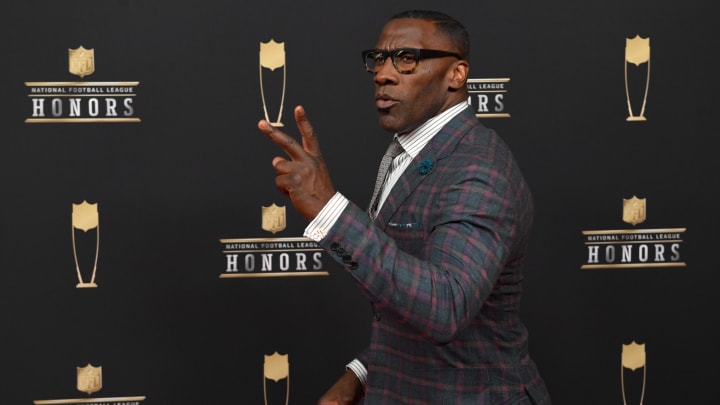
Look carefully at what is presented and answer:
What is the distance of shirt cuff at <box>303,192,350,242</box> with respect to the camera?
1.36 meters

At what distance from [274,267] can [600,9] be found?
1.44m

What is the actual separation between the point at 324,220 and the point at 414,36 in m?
0.59

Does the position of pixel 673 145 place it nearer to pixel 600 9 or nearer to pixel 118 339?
pixel 600 9

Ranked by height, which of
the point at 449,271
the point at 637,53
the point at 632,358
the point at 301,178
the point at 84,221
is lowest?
the point at 632,358

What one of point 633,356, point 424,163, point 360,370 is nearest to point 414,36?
point 424,163

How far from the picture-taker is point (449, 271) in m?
1.39

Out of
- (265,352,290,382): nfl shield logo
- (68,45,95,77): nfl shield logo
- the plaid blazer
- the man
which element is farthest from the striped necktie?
(68,45,95,77): nfl shield logo

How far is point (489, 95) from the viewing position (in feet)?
9.56

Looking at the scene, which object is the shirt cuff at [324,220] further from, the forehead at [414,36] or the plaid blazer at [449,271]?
the forehead at [414,36]

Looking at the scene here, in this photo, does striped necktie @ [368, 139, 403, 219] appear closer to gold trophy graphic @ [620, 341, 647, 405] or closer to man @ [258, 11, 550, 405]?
man @ [258, 11, 550, 405]

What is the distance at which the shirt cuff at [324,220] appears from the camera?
1.36 m

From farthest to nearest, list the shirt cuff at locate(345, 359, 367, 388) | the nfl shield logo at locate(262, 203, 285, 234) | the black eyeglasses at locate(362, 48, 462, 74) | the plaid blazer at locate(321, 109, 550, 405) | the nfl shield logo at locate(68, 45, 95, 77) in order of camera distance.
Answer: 1. the nfl shield logo at locate(262, 203, 285, 234)
2. the nfl shield logo at locate(68, 45, 95, 77)
3. the shirt cuff at locate(345, 359, 367, 388)
4. the black eyeglasses at locate(362, 48, 462, 74)
5. the plaid blazer at locate(321, 109, 550, 405)

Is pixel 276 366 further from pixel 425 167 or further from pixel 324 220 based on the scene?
pixel 324 220

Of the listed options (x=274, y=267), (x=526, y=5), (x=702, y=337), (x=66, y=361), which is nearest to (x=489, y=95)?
(x=526, y=5)
